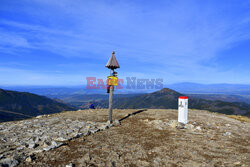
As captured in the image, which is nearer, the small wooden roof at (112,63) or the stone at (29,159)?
the stone at (29,159)

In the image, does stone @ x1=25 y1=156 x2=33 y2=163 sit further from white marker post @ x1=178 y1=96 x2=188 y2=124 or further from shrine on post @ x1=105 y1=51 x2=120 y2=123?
white marker post @ x1=178 y1=96 x2=188 y2=124

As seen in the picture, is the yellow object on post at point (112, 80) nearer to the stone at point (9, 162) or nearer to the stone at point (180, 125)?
the stone at point (180, 125)

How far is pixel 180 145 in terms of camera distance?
8344mm

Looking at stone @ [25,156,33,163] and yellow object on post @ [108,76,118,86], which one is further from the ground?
yellow object on post @ [108,76,118,86]

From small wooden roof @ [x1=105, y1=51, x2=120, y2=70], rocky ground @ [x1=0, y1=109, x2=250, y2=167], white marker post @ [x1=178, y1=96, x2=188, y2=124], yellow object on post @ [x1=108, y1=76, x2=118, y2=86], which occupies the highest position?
small wooden roof @ [x1=105, y1=51, x2=120, y2=70]

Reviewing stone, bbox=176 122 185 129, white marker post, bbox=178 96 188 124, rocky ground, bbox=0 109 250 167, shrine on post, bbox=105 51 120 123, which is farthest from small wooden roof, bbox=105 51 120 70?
stone, bbox=176 122 185 129

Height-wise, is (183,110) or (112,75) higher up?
(112,75)

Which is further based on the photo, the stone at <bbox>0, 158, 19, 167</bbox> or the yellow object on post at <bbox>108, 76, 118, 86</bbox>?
the yellow object on post at <bbox>108, 76, 118, 86</bbox>

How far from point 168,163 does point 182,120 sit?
A: 713cm

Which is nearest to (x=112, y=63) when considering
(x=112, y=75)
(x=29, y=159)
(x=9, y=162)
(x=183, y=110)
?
(x=112, y=75)

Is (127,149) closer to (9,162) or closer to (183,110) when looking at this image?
(9,162)

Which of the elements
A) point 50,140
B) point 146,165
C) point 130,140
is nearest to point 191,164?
point 146,165

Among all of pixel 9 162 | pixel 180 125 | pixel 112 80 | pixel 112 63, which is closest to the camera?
pixel 9 162

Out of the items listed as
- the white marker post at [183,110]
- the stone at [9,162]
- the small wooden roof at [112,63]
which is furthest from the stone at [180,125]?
the stone at [9,162]
